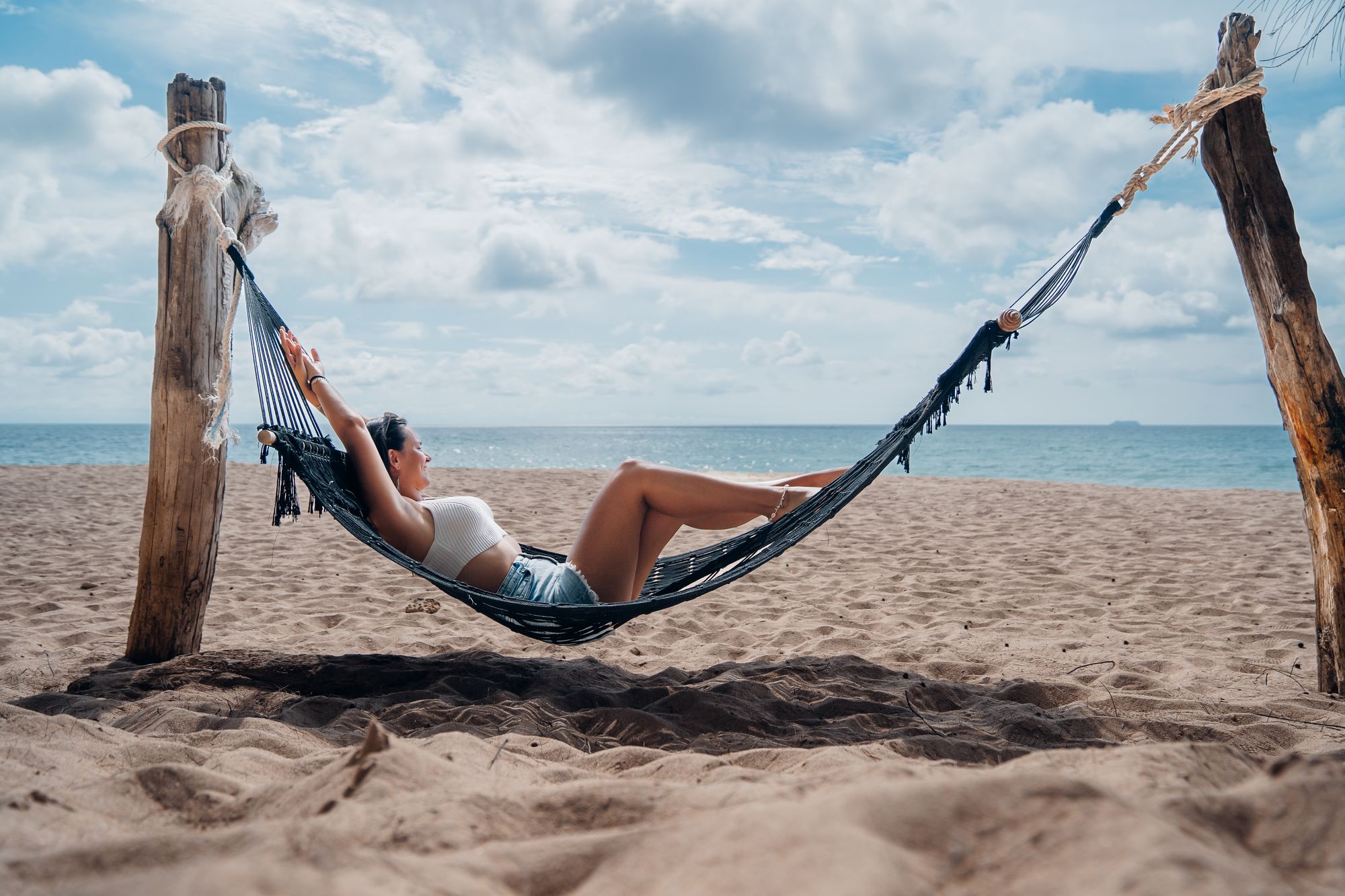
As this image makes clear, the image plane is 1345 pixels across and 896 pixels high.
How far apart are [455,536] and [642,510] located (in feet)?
1.82

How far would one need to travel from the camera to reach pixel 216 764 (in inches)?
58.5

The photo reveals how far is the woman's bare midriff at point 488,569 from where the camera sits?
235 cm

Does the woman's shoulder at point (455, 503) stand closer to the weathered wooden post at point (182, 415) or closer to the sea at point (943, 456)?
the weathered wooden post at point (182, 415)

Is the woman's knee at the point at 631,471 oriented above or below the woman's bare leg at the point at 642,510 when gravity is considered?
above

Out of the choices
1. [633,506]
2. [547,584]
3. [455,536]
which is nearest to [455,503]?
[455,536]

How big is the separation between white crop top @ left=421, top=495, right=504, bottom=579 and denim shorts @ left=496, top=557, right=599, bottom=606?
12 cm

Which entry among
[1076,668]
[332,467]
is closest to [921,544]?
[1076,668]

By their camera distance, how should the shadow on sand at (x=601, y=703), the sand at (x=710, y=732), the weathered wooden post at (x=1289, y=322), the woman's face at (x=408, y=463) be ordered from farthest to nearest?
the woman's face at (x=408, y=463) < the weathered wooden post at (x=1289, y=322) < the shadow on sand at (x=601, y=703) < the sand at (x=710, y=732)

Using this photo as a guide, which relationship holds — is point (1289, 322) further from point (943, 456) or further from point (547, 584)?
point (943, 456)

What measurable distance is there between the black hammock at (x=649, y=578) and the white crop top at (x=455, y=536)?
171 millimetres

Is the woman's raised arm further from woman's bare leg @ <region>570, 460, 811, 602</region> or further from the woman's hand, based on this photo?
woman's bare leg @ <region>570, 460, 811, 602</region>

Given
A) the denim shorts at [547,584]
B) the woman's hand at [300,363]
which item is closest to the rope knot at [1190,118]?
the denim shorts at [547,584]

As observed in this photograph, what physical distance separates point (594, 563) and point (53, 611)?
2094 millimetres

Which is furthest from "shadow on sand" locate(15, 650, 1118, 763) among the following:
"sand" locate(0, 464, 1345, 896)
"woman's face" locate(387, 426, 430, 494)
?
"woman's face" locate(387, 426, 430, 494)
